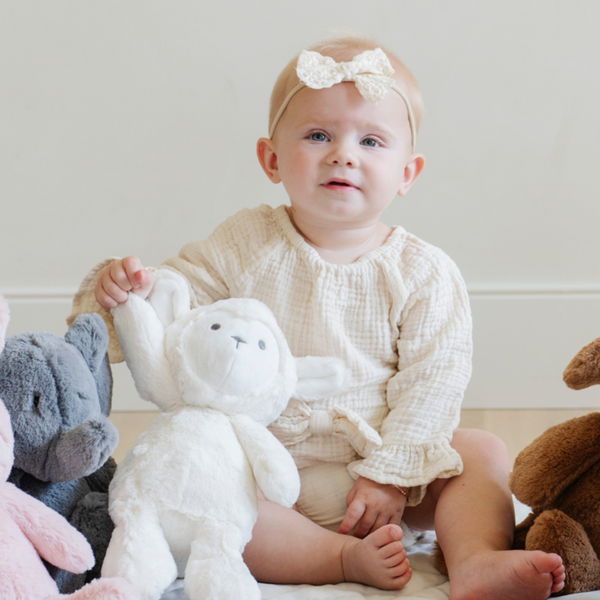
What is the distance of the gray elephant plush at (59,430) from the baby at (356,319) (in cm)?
17

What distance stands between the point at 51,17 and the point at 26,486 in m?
1.18

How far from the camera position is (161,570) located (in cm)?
68

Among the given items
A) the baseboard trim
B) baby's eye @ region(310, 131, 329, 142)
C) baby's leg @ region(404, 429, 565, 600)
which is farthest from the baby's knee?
the baseboard trim

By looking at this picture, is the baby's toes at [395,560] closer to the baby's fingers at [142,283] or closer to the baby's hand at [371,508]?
the baby's hand at [371,508]

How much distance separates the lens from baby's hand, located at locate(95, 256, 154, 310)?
0.87 metres

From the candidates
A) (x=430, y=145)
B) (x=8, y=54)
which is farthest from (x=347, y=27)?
(x=8, y=54)

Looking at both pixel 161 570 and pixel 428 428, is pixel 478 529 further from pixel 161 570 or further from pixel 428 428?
pixel 161 570

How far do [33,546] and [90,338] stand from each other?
22 centimetres

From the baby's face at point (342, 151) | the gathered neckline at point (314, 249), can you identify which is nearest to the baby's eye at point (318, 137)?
the baby's face at point (342, 151)

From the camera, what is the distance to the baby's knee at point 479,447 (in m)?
0.90

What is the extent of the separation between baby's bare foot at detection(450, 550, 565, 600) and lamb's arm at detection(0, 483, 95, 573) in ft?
1.26

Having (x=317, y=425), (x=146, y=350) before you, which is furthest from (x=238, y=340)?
(x=317, y=425)

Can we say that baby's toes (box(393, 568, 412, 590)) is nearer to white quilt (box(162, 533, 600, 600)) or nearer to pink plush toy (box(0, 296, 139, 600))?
white quilt (box(162, 533, 600, 600))

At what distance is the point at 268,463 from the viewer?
76 centimetres
